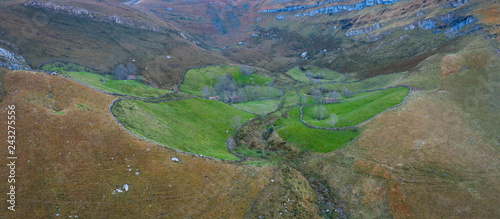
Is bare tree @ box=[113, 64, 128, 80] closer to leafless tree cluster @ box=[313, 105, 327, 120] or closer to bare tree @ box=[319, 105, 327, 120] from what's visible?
leafless tree cluster @ box=[313, 105, 327, 120]

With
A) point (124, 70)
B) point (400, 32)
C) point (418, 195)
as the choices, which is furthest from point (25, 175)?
point (400, 32)

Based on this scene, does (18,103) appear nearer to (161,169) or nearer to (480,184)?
(161,169)

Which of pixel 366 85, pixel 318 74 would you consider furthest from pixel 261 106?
pixel 318 74

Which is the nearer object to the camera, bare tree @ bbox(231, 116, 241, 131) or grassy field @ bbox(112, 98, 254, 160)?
grassy field @ bbox(112, 98, 254, 160)

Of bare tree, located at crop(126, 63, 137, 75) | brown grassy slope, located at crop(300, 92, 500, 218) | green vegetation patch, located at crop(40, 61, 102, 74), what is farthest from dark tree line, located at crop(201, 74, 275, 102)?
brown grassy slope, located at crop(300, 92, 500, 218)

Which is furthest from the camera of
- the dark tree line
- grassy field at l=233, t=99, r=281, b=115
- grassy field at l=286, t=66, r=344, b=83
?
grassy field at l=286, t=66, r=344, b=83

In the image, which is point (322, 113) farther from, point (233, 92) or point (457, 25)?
point (457, 25)

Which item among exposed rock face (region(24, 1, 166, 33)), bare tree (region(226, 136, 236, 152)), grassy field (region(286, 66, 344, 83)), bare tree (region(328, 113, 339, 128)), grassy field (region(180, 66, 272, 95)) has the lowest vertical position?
grassy field (region(286, 66, 344, 83))

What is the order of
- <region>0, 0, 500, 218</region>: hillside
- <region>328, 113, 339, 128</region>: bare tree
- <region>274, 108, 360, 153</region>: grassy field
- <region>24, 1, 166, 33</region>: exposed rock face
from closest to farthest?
<region>0, 0, 500, 218</region>: hillside, <region>274, 108, 360, 153</region>: grassy field, <region>328, 113, 339, 128</region>: bare tree, <region>24, 1, 166, 33</region>: exposed rock face
